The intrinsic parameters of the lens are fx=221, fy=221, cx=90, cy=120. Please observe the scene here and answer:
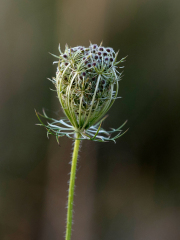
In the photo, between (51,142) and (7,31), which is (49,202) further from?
(7,31)

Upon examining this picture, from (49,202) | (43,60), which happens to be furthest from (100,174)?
(43,60)

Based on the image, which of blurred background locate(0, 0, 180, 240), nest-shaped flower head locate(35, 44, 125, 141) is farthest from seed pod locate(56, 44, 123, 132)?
blurred background locate(0, 0, 180, 240)

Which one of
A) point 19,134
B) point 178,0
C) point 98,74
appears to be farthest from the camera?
point 19,134

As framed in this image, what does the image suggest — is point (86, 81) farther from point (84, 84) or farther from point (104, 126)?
point (104, 126)

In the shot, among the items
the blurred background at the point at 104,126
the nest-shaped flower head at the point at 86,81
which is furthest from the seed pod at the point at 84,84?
the blurred background at the point at 104,126

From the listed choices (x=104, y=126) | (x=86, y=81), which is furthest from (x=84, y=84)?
(x=104, y=126)

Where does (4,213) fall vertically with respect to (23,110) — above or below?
below

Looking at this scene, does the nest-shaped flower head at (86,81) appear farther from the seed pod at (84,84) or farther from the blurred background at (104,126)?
the blurred background at (104,126)
